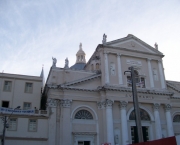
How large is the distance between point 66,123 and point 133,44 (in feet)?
45.8

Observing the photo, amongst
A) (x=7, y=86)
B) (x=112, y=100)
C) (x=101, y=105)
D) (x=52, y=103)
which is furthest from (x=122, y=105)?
(x=7, y=86)

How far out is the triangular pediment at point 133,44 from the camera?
2998 centimetres

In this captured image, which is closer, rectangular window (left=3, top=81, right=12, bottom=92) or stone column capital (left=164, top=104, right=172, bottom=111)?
rectangular window (left=3, top=81, right=12, bottom=92)

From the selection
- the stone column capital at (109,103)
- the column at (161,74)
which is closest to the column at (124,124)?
the stone column capital at (109,103)

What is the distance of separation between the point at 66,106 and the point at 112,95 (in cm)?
547

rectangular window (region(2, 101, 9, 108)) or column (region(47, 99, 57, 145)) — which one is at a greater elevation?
rectangular window (region(2, 101, 9, 108))

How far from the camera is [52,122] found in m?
24.1

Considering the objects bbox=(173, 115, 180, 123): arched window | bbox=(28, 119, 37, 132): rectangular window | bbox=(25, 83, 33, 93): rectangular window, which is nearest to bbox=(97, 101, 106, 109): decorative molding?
bbox=(28, 119, 37, 132): rectangular window

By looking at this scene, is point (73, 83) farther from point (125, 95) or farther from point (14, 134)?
point (14, 134)

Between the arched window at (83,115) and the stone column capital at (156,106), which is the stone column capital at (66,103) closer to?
the arched window at (83,115)

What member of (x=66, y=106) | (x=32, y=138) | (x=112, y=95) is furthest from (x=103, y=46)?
(x=32, y=138)

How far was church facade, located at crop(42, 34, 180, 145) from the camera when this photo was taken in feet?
81.7

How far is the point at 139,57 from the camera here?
99.5ft

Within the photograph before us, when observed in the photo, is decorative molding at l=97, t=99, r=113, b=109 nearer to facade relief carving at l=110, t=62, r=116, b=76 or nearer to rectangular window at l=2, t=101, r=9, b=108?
facade relief carving at l=110, t=62, r=116, b=76
